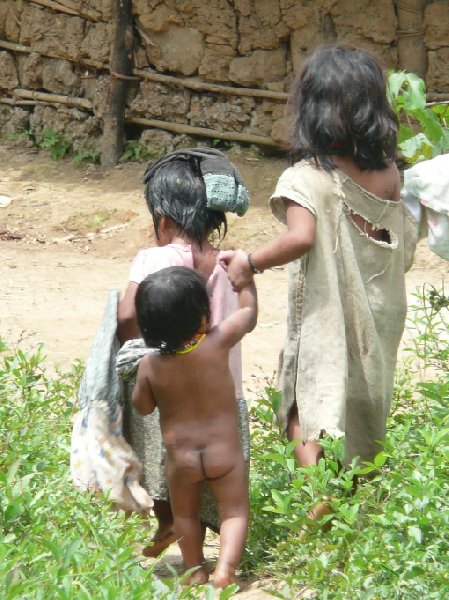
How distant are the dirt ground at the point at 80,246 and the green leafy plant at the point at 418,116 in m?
1.61

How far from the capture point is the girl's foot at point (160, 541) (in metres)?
3.31

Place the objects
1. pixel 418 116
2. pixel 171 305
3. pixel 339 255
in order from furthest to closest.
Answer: pixel 418 116
pixel 339 255
pixel 171 305

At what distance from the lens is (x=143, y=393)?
10.0ft

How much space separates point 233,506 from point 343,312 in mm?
672

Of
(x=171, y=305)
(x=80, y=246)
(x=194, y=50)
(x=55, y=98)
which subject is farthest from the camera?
(x=55, y=98)

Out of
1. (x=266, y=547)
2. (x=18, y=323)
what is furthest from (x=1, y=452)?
(x=18, y=323)

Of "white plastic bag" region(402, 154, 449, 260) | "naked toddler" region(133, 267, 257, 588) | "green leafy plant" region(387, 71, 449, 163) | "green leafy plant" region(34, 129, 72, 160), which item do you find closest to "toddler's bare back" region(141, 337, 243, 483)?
"naked toddler" region(133, 267, 257, 588)

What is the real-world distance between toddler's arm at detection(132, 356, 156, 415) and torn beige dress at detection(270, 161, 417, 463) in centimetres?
50

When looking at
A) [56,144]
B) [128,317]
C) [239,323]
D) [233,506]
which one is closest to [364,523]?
[233,506]

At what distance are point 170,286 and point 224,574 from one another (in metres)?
0.78

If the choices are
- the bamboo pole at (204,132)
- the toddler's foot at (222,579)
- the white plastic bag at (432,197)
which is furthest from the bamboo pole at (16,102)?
the toddler's foot at (222,579)

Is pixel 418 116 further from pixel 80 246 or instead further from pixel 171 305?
pixel 80 246

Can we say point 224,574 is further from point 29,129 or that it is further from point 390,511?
point 29,129

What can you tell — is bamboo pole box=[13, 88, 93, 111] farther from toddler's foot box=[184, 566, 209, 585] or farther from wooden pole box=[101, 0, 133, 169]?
toddler's foot box=[184, 566, 209, 585]
